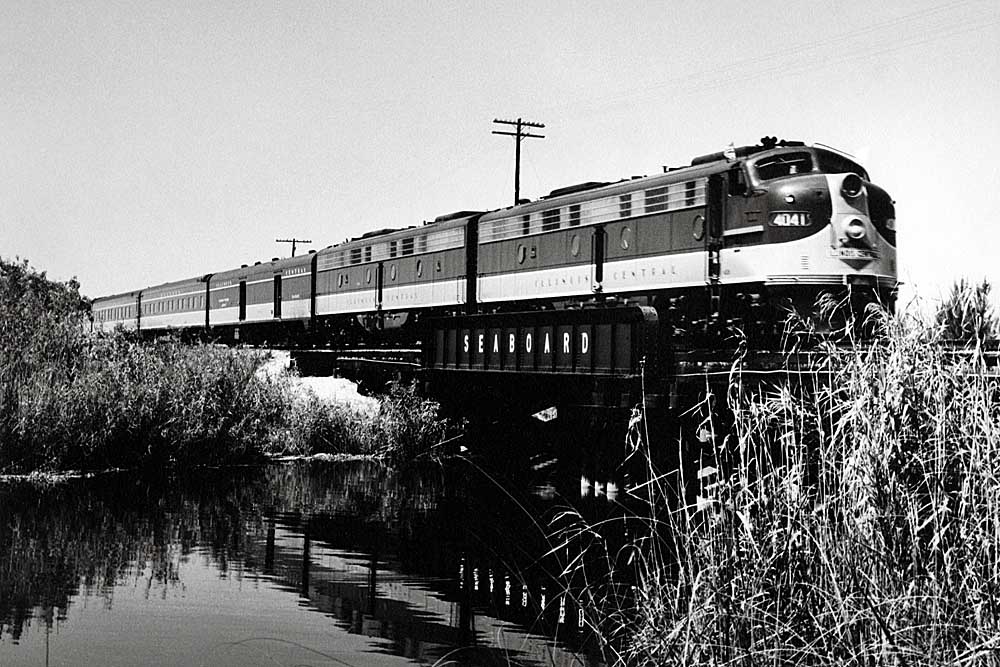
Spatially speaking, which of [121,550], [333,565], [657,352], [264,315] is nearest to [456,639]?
[333,565]

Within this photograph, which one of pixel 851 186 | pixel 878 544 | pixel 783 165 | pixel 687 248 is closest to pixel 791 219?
pixel 783 165

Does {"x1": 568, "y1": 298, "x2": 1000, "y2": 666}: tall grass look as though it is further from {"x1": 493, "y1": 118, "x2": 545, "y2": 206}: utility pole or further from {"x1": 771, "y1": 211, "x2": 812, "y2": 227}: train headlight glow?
{"x1": 493, "y1": 118, "x2": 545, "y2": 206}: utility pole

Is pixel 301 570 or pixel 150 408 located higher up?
pixel 150 408

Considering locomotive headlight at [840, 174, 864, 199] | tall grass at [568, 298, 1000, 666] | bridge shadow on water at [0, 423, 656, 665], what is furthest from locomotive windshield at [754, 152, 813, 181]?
tall grass at [568, 298, 1000, 666]

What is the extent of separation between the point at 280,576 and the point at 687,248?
32.0 feet

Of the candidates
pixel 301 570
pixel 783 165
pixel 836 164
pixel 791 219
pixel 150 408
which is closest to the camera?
pixel 301 570

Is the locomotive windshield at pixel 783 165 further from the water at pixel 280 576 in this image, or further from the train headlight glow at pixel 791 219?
the water at pixel 280 576

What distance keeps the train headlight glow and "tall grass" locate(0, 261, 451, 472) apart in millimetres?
10901

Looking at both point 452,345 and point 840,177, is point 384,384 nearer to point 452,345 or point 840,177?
point 452,345

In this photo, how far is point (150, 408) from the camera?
77.4 feet

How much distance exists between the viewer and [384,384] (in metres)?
31.9

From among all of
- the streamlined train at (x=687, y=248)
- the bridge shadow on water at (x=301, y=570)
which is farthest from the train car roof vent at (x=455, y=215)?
the bridge shadow on water at (x=301, y=570)

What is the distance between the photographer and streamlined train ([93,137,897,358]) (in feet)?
62.0

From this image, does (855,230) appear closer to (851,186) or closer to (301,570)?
(851,186)
